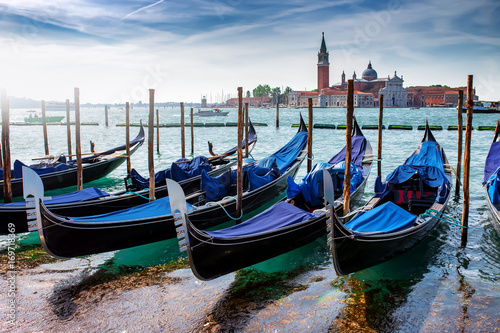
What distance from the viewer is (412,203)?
623 cm

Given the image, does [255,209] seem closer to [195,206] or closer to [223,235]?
[195,206]

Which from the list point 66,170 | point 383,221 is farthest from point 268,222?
point 66,170

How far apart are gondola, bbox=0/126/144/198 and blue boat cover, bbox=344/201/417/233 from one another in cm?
619

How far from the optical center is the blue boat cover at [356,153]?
28.6 feet

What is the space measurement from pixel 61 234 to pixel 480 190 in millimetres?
8152

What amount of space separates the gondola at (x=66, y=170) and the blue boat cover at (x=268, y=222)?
5196mm

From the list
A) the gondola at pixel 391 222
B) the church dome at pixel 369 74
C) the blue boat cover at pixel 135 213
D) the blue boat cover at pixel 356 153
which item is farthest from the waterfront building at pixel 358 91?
the blue boat cover at pixel 135 213

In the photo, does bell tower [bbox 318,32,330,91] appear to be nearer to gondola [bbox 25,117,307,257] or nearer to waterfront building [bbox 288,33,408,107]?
waterfront building [bbox 288,33,408,107]

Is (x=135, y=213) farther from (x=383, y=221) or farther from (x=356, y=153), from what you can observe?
(x=356, y=153)

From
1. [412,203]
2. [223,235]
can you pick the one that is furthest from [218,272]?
[412,203]

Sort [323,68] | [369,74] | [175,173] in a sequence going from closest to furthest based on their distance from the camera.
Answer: [175,173] < [323,68] < [369,74]

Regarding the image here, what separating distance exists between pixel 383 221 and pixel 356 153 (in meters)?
4.64

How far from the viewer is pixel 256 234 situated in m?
4.29

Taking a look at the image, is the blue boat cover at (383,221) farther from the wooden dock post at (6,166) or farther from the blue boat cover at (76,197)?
the wooden dock post at (6,166)
